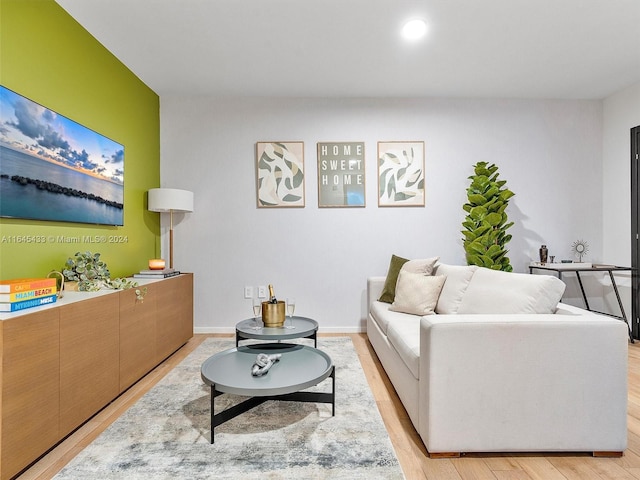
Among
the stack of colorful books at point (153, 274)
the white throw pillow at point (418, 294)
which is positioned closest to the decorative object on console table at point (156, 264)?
the stack of colorful books at point (153, 274)

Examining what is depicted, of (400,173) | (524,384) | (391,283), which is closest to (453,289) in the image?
(391,283)

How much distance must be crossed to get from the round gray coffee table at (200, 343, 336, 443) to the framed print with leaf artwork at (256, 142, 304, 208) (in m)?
1.94

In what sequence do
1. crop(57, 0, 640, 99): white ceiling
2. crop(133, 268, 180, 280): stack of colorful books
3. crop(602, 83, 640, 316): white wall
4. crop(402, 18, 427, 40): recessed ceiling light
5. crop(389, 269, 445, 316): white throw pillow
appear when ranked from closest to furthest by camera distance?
crop(57, 0, 640, 99): white ceiling
crop(402, 18, 427, 40): recessed ceiling light
crop(389, 269, 445, 316): white throw pillow
crop(133, 268, 180, 280): stack of colorful books
crop(602, 83, 640, 316): white wall

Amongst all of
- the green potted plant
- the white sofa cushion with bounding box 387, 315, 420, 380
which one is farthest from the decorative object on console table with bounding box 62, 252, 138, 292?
the white sofa cushion with bounding box 387, 315, 420, 380

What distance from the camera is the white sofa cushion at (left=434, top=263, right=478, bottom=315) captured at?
2.56 m

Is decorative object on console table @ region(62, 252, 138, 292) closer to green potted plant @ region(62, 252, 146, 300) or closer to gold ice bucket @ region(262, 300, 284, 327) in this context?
green potted plant @ region(62, 252, 146, 300)

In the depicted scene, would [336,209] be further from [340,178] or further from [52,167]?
[52,167]

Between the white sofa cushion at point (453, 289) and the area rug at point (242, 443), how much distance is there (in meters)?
0.87

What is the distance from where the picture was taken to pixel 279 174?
3.85 meters

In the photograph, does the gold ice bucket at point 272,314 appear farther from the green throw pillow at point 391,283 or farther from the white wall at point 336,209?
the white wall at point 336,209

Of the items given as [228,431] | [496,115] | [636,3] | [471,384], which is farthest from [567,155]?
[228,431]

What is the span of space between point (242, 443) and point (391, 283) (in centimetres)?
199

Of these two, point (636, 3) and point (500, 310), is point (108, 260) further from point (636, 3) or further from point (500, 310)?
point (636, 3)

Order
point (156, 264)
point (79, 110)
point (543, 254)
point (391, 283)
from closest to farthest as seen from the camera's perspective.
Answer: point (79, 110), point (156, 264), point (391, 283), point (543, 254)
